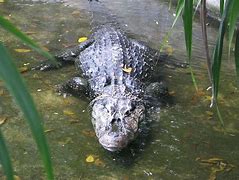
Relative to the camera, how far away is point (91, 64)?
13.0ft

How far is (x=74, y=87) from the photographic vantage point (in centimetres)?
372

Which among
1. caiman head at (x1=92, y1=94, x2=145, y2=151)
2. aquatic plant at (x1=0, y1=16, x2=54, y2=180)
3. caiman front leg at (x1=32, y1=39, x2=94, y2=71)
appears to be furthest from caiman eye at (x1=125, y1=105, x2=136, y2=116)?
aquatic plant at (x1=0, y1=16, x2=54, y2=180)

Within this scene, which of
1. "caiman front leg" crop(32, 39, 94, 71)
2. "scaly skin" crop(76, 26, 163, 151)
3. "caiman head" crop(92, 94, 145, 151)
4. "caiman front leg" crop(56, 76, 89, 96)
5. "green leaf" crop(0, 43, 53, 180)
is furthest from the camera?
"caiman front leg" crop(32, 39, 94, 71)

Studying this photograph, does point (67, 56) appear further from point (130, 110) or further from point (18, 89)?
point (18, 89)

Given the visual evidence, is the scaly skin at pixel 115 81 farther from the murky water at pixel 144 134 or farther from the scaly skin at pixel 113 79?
the murky water at pixel 144 134

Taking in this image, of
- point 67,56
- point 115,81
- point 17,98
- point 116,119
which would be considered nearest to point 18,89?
point 17,98

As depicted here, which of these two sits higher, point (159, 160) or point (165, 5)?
point (165, 5)

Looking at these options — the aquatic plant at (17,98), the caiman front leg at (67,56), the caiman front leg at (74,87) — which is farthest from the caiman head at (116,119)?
the aquatic plant at (17,98)

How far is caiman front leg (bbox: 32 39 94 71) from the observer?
157 inches

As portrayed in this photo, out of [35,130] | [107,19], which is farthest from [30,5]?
[35,130]

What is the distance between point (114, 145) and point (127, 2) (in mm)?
3478

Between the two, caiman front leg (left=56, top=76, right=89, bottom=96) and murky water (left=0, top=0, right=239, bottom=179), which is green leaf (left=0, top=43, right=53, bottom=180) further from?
caiman front leg (left=56, top=76, right=89, bottom=96)

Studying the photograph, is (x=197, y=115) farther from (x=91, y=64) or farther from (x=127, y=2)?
(x=127, y=2)

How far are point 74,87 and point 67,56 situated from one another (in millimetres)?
599
